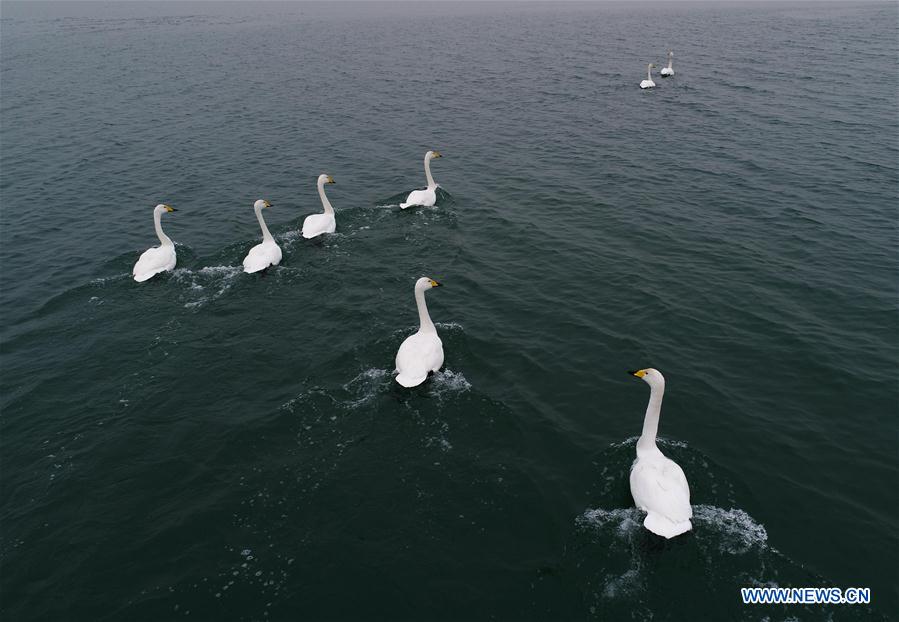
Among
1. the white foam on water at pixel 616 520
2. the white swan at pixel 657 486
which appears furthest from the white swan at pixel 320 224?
the white foam on water at pixel 616 520

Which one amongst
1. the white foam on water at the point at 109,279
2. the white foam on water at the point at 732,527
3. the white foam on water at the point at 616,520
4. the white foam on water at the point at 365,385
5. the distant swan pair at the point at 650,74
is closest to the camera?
the white foam on water at the point at 732,527

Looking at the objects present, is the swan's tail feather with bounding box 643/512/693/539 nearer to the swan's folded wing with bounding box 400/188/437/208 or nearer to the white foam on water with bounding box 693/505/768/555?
the white foam on water with bounding box 693/505/768/555

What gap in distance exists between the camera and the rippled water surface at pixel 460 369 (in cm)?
1087

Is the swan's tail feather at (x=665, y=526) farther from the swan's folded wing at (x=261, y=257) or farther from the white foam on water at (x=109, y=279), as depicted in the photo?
the white foam on water at (x=109, y=279)

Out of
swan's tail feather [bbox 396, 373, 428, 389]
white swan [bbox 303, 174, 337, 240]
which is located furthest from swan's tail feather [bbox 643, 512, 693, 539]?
white swan [bbox 303, 174, 337, 240]

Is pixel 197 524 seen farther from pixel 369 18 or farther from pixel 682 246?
pixel 369 18

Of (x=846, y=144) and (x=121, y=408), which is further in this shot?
(x=846, y=144)

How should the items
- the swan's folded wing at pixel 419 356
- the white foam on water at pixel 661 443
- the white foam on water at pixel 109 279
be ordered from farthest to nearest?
1. the white foam on water at pixel 109 279
2. the swan's folded wing at pixel 419 356
3. the white foam on water at pixel 661 443

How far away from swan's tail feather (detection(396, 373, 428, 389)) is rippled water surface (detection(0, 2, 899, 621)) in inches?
18.6

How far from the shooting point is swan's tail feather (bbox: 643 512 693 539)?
34.7ft

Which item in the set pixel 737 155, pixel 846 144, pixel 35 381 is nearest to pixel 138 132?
pixel 35 381

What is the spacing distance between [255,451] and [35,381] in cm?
797

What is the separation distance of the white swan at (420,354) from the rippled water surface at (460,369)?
564 millimetres

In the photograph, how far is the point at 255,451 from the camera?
1373 cm
